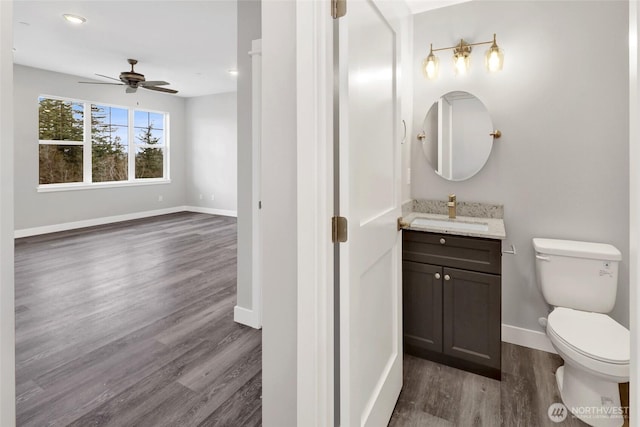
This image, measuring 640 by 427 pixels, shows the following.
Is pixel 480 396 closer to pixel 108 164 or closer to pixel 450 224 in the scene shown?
pixel 450 224

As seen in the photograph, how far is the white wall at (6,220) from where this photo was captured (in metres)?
0.81

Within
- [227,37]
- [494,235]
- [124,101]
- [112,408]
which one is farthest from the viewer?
[124,101]

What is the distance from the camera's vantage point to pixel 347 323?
1.23 metres

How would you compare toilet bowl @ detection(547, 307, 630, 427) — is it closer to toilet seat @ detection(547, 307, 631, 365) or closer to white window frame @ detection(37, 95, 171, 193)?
toilet seat @ detection(547, 307, 631, 365)

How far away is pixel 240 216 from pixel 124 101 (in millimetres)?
5652

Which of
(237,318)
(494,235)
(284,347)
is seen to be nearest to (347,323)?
(284,347)

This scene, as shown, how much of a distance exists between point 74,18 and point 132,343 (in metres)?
3.28

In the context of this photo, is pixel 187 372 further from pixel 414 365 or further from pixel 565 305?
pixel 565 305

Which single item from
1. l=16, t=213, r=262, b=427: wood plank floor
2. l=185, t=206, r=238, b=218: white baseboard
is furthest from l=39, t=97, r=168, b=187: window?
l=16, t=213, r=262, b=427: wood plank floor

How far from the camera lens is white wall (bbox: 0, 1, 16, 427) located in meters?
0.81

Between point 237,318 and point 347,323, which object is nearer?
point 347,323

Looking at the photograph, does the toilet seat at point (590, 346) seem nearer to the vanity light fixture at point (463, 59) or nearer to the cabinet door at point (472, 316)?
the cabinet door at point (472, 316)

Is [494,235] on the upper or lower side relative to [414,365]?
upper

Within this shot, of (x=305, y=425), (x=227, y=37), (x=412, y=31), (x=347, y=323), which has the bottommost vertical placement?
(x=305, y=425)
